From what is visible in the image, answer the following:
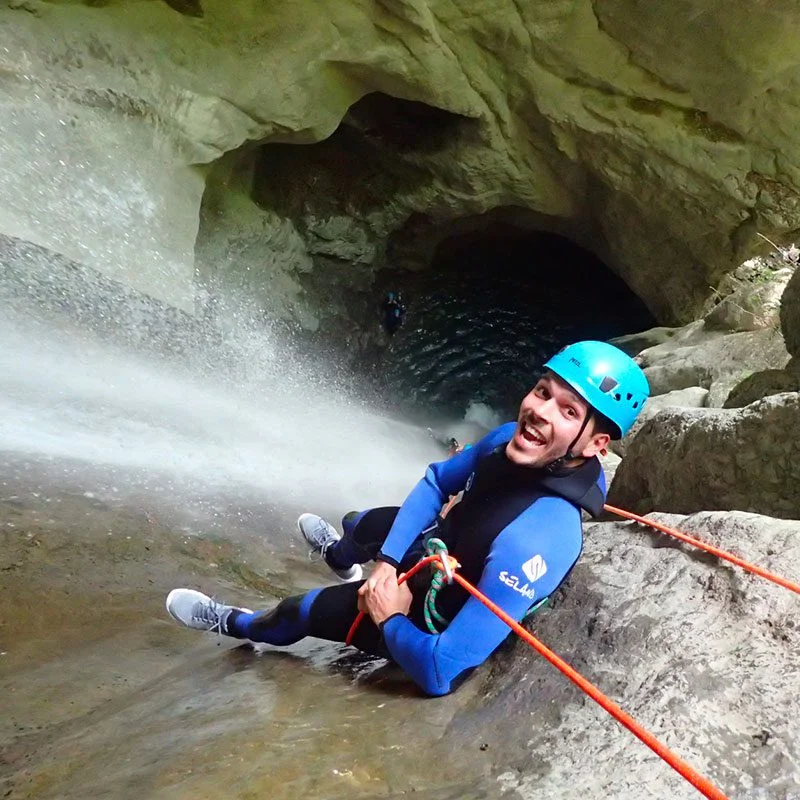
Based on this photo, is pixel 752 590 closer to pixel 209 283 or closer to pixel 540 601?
pixel 540 601

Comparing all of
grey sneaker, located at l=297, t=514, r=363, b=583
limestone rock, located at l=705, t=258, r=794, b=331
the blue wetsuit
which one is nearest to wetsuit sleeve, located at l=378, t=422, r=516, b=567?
the blue wetsuit

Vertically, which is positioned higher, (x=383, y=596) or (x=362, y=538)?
(x=383, y=596)

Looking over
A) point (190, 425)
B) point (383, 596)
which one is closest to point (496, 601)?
point (383, 596)

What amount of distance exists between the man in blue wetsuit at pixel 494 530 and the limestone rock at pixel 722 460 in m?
0.77

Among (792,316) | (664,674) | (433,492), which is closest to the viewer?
(664,674)

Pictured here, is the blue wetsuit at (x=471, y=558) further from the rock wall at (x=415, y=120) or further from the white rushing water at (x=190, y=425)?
the rock wall at (x=415, y=120)

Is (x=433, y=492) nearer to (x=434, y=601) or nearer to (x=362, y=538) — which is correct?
(x=434, y=601)

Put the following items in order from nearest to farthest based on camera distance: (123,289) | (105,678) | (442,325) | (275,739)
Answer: (275,739) → (105,678) → (123,289) → (442,325)

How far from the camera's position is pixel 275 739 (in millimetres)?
1495

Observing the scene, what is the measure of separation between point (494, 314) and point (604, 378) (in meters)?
9.27

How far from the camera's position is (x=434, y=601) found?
1.89 m

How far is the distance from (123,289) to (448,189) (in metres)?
4.74

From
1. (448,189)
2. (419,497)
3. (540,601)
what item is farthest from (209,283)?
(540,601)

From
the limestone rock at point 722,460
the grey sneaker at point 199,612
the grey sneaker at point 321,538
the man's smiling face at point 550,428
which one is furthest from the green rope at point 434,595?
the limestone rock at point 722,460
